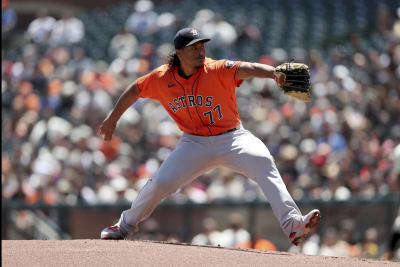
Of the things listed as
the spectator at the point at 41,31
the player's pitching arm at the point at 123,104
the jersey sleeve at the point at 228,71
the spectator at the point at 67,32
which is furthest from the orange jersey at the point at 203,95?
the spectator at the point at 41,31

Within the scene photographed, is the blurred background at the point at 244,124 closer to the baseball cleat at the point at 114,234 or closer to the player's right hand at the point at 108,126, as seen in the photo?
the player's right hand at the point at 108,126

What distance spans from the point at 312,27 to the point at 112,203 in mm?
6399

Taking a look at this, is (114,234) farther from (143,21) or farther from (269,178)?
(143,21)

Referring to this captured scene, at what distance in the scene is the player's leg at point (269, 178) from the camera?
17.6ft

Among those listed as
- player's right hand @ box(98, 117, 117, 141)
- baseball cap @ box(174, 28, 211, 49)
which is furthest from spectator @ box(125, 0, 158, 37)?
baseball cap @ box(174, 28, 211, 49)

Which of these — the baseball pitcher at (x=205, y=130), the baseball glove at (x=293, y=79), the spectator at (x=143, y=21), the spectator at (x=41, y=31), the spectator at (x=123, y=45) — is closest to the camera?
the baseball glove at (x=293, y=79)

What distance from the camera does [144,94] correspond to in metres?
5.91

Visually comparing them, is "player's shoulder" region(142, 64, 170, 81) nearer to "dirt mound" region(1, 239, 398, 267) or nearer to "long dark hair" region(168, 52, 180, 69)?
"long dark hair" region(168, 52, 180, 69)

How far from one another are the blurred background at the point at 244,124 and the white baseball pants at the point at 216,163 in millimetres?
1555

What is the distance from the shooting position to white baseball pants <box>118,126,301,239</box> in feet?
18.1

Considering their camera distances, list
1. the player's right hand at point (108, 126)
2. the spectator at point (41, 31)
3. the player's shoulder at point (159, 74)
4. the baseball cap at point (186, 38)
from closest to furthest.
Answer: the baseball cap at point (186, 38) < the player's shoulder at point (159, 74) < the player's right hand at point (108, 126) < the spectator at point (41, 31)

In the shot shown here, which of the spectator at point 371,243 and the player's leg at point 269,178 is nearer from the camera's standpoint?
the player's leg at point 269,178

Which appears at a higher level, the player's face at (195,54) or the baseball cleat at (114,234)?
the player's face at (195,54)

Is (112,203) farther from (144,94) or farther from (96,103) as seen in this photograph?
(144,94)
